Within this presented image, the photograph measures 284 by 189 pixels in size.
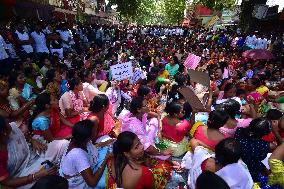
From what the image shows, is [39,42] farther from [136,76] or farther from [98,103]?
[98,103]

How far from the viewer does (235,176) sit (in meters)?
3.23

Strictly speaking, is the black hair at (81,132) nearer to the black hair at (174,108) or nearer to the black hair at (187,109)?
the black hair at (174,108)

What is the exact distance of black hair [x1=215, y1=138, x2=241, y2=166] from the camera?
3.20 metres

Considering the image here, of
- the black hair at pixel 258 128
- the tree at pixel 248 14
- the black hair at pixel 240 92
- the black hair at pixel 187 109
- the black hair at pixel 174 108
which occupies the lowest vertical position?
the tree at pixel 248 14

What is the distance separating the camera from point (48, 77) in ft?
24.4

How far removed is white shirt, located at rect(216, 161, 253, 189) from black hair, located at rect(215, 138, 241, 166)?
5cm

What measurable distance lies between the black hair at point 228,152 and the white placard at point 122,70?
12.9ft

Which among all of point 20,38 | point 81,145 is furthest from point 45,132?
point 20,38

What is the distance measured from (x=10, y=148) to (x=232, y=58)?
1248 cm

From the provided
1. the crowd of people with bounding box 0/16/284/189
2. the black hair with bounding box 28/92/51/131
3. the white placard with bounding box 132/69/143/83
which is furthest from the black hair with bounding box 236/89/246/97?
the black hair with bounding box 28/92/51/131

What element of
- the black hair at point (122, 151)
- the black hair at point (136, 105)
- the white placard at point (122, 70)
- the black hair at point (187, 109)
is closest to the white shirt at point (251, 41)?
the white placard at point (122, 70)

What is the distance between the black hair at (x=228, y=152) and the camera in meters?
3.20

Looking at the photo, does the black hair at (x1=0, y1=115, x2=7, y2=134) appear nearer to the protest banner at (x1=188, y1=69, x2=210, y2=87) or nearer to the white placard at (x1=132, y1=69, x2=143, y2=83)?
the protest banner at (x1=188, y1=69, x2=210, y2=87)

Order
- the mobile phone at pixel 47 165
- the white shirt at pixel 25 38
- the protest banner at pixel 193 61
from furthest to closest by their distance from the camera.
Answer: the white shirt at pixel 25 38, the protest banner at pixel 193 61, the mobile phone at pixel 47 165
